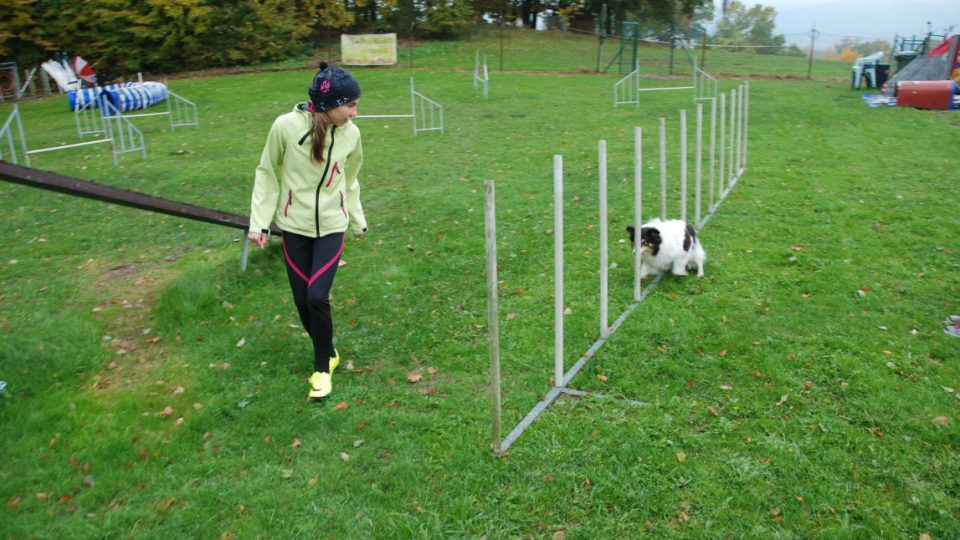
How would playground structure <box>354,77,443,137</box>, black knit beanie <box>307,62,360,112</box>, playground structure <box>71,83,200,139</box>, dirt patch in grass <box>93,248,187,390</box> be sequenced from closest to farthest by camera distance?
1. black knit beanie <box>307,62,360,112</box>
2. dirt patch in grass <box>93,248,187,390</box>
3. playground structure <box>354,77,443,137</box>
4. playground structure <box>71,83,200,139</box>

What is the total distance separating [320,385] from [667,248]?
131 inches

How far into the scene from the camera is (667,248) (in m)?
6.10

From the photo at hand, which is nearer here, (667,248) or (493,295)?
(493,295)

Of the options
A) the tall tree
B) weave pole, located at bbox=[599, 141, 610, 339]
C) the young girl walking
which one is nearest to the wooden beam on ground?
the young girl walking

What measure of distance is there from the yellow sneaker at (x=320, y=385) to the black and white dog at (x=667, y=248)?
296 centimetres

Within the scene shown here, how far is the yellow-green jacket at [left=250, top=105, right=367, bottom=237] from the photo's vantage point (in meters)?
4.21

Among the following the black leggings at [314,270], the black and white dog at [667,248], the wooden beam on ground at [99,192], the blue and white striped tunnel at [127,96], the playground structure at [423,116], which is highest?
the blue and white striped tunnel at [127,96]

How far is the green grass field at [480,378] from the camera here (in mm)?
3510

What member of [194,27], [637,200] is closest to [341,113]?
[637,200]

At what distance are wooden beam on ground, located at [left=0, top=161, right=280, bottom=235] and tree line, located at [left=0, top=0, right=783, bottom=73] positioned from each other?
22.8 meters

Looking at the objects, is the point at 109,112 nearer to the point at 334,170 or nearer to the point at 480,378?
the point at 334,170

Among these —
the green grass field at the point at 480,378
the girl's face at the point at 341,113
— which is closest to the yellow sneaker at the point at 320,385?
the green grass field at the point at 480,378

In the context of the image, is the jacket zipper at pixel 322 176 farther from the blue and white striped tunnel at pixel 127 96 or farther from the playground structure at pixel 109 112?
the blue and white striped tunnel at pixel 127 96

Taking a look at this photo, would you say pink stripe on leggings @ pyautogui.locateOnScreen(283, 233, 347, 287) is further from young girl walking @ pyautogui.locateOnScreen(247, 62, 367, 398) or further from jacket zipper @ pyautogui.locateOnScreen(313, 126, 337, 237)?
jacket zipper @ pyautogui.locateOnScreen(313, 126, 337, 237)
